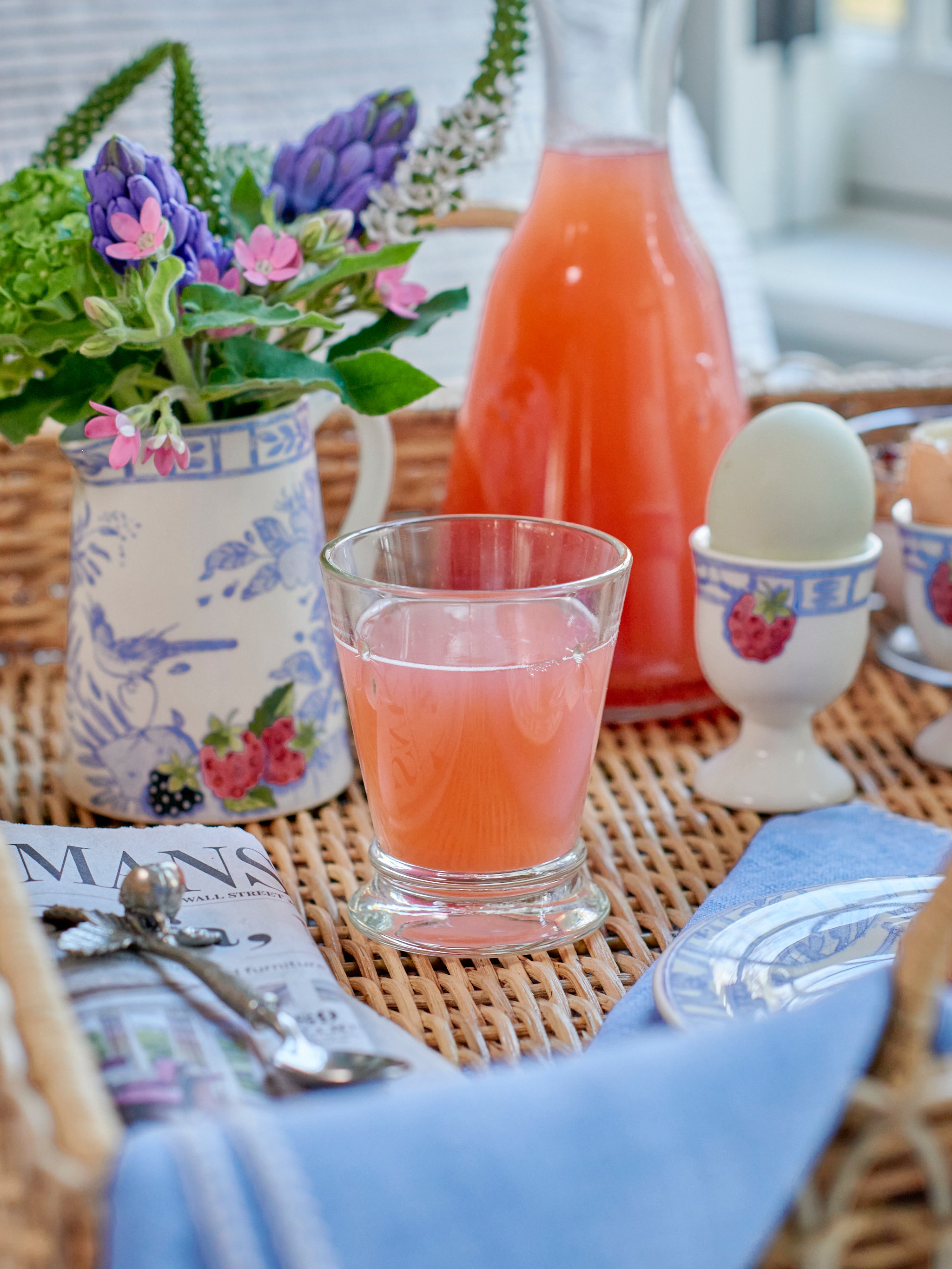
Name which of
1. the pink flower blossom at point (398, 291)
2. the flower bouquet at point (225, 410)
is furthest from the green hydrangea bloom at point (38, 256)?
the pink flower blossom at point (398, 291)

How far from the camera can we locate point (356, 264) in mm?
484

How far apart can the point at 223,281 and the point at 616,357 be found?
0.62 ft

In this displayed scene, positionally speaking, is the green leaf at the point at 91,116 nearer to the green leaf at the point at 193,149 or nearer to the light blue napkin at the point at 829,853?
the green leaf at the point at 193,149

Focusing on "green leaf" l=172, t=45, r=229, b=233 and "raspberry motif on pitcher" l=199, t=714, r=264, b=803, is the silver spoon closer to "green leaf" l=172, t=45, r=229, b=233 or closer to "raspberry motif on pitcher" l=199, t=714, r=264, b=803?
"raspberry motif on pitcher" l=199, t=714, r=264, b=803

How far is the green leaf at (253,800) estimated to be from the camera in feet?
1.70

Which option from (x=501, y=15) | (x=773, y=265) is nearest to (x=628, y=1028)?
(x=501, y=15)

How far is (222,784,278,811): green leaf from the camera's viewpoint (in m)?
0.52

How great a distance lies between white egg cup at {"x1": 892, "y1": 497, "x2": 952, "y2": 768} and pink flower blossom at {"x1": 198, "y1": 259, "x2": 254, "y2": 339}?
0.28 meters

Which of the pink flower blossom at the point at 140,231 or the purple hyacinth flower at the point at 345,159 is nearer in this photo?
the pink flower blossom at the point at 140,231

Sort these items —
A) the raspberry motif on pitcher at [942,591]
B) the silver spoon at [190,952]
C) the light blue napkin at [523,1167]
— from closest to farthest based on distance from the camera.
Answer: the light blue napkin at [523,1167]
the silver spoon at [190,952]
the raspberry motif on pitcher at [942,591]

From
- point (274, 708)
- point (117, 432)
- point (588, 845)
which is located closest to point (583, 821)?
point (588, 845)

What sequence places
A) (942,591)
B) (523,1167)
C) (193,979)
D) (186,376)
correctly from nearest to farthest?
1. (523,1167)
2. (193,979)
3. (186,376)
4. (942,591)

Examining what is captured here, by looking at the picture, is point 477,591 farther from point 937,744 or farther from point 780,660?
point 937,744

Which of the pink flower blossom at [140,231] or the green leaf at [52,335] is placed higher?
the pink flower blossom at [140,231]
